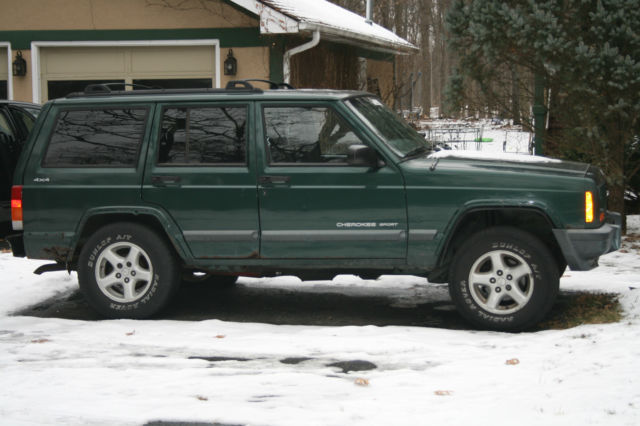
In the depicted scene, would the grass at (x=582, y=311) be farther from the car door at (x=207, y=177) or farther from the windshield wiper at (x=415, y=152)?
the car door at (x=207, y=177)

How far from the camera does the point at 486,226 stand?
6.58m

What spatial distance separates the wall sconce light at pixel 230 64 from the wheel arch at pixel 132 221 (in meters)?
6.97

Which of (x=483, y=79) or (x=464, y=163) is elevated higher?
(x=483, y=79)

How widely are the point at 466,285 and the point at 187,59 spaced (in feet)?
29.5

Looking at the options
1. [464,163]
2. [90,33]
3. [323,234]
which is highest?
[90,33]

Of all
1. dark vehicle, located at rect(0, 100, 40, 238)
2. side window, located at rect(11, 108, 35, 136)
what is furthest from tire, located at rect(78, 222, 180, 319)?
side window, located at rect(11, 108, 35, 136)

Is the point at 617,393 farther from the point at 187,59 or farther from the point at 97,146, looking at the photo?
the point at 187,59

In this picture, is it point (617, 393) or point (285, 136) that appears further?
point (285, 136)

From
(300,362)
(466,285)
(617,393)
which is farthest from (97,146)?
(617,393)

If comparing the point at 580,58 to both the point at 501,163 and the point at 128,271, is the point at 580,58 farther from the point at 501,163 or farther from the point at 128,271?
the point at 128,271

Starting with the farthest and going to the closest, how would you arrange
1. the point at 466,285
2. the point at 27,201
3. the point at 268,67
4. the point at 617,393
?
the point at 268,67
the point at 27,201
the point at 466,285
the point at 617,393

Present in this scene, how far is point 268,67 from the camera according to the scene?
13.5 meters

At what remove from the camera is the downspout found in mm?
13156

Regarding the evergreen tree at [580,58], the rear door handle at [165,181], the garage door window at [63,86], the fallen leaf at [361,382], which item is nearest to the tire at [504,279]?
the fallen leaf at [361,382]
